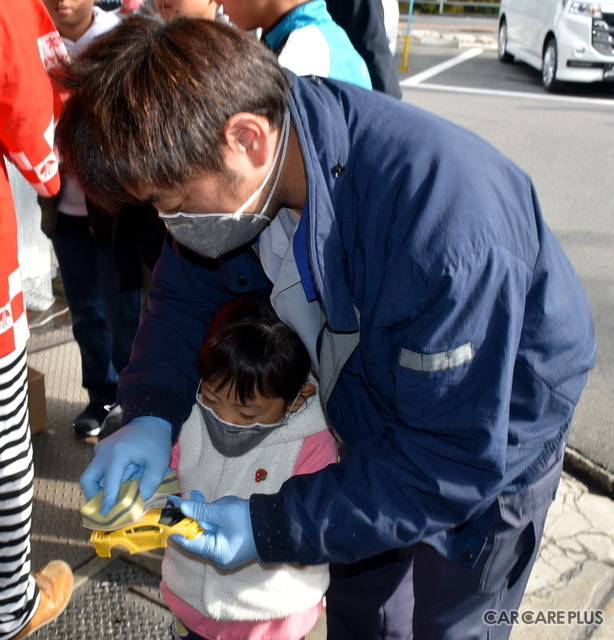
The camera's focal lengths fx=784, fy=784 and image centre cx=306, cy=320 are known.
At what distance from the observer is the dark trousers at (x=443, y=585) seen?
154 cm

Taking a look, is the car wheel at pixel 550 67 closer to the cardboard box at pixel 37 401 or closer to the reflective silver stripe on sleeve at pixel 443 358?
the cardboard box at pixel 37 401

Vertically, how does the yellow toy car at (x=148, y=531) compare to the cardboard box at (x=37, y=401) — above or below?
above

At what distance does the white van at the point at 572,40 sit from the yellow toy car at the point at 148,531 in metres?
9.30

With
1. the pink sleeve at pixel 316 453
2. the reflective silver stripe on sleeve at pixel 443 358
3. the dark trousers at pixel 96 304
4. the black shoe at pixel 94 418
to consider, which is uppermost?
the reflective silver stripe on sleeve at pixel 443 358

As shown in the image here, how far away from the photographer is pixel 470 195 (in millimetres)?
1172

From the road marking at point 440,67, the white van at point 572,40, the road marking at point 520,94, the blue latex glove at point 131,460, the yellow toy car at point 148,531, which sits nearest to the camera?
the yellow toy car at point 148,531

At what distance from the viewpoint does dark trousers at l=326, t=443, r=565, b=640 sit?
60.6 inches

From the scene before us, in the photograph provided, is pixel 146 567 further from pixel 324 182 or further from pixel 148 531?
pixel 324 182

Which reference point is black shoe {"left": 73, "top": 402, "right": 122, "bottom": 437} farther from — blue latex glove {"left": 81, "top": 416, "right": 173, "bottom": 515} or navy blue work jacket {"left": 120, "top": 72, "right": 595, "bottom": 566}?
navy blue work jacket {"left": 120, "top": 72, "right": 595, "bottom": 566}

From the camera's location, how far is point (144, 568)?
2477 mm

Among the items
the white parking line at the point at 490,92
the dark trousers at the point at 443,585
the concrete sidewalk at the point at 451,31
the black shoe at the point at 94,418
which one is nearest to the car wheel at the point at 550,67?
the white parking line at the point at 490,92

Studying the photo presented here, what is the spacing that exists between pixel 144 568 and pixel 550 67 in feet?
30.1

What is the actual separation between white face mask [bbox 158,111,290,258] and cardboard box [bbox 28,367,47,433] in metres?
1.73

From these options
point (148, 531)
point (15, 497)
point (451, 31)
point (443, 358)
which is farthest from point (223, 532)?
point (451, 31)
